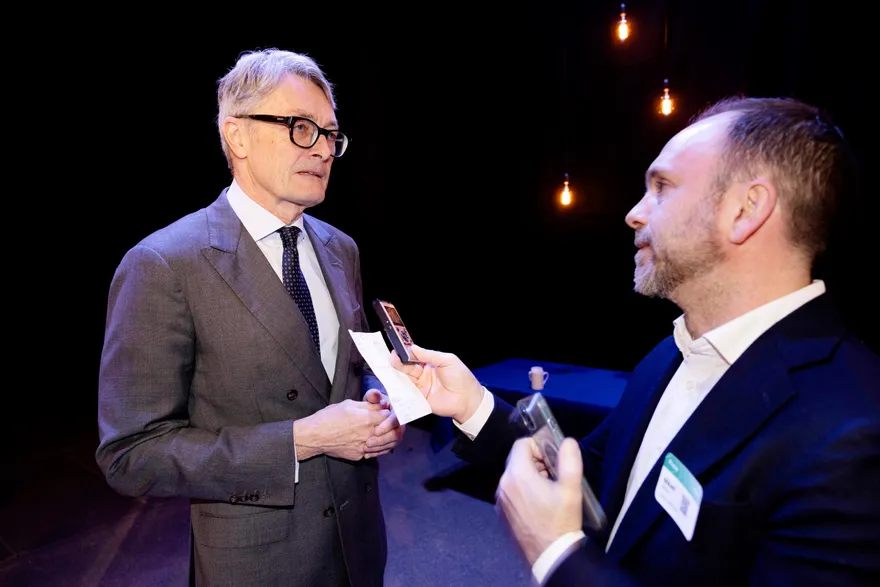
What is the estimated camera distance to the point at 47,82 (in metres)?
5.25

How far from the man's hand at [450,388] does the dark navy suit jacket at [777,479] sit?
62 centimetres

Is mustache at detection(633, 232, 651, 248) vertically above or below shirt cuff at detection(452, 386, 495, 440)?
above

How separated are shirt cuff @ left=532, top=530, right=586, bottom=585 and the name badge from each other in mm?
193

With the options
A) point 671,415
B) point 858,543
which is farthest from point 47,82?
point 858,543

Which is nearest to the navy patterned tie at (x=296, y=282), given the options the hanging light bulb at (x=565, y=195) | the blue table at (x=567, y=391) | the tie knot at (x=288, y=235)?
the tie knot at (x=288, y=235)

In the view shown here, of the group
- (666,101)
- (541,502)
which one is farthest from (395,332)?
(666,101)

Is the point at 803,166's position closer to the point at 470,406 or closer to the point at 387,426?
the point at 470,406

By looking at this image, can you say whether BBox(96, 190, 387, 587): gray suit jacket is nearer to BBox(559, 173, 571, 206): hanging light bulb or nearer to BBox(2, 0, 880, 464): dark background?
BBox(559, 173, 571, 206): hanging light bulb

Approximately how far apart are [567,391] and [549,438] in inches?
94.4

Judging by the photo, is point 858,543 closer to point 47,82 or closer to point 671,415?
point 671,415

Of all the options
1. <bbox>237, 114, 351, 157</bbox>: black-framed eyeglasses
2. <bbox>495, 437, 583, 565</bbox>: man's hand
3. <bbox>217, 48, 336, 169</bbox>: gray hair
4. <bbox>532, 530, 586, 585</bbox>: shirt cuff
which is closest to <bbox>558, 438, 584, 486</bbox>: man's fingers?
<bbox>495, 437, 583, 565</bbox>: man's hand

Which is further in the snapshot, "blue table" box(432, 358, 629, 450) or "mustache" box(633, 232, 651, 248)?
"blue table" box(432, 358, 629, 450)

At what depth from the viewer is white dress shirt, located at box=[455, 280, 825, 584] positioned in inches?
38.7

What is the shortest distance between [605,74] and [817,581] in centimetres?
504
